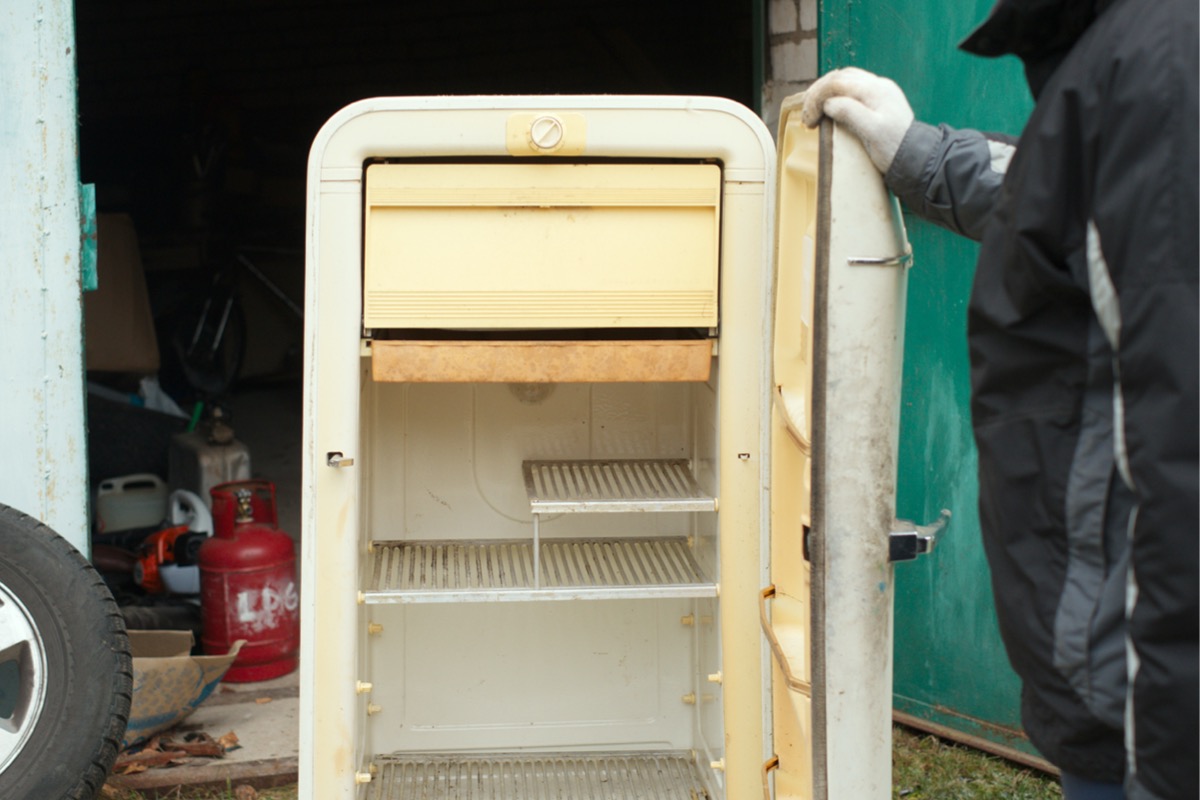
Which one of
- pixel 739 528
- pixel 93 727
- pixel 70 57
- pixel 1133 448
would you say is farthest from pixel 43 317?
pixel 1133 448

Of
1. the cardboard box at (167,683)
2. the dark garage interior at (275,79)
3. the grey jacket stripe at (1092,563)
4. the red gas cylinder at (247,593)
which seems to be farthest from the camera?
the dark garage interior at (275,79)

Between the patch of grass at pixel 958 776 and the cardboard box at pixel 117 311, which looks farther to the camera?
the cardboard box at pixel 117 311

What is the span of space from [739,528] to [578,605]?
2.40 ft

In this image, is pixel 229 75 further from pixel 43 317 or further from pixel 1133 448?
pixel 1133 448

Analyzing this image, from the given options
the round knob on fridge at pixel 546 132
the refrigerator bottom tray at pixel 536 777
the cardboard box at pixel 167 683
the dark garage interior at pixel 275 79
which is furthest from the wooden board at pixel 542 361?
the dark garage interior at pixel 275 79

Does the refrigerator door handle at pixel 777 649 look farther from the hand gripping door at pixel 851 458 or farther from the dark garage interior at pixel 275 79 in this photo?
the dark garage interior at pixel 275 79

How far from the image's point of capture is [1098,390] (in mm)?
1268

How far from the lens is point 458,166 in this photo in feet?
7.37

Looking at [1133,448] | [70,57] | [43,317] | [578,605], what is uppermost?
[70,57]

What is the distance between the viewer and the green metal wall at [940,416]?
9.91 ft

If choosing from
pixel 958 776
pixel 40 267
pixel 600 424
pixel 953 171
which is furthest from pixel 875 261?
pixel 40 267

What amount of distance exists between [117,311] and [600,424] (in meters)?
3.08

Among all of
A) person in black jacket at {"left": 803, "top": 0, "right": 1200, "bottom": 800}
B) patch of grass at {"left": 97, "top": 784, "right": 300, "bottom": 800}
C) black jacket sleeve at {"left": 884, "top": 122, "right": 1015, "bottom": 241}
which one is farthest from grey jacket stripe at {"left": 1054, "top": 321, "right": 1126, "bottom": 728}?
patch of grass at {"left": 97, "top": 784, "right": 300, "bottom": 800}

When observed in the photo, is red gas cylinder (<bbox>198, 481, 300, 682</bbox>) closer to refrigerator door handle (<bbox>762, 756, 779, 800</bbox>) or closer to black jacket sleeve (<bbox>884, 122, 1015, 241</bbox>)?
refrigerator door handle (<bbox>762, 756, 779, 800</bbox>)
